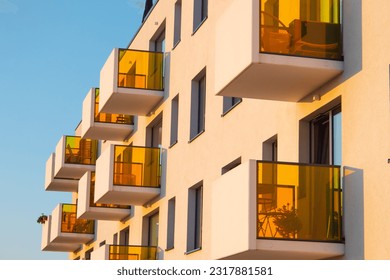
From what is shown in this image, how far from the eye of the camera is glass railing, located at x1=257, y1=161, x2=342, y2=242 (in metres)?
14.6

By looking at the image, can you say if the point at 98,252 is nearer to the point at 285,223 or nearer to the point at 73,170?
the point at 73,170

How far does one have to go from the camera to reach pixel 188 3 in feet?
82.0

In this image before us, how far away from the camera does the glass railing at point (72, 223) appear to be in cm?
3797

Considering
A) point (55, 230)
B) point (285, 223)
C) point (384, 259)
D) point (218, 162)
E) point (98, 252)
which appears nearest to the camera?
point (384, 259)

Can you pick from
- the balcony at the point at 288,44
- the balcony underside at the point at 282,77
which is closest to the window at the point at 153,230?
the balcony underside at the point at 282,77

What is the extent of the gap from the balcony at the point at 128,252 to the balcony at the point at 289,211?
35.9 ft

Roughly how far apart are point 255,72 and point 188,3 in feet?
32.5

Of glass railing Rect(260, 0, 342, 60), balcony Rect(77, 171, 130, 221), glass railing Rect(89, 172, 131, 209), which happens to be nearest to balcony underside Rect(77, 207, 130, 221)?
balcony Rect(77, 171, 130, 221)

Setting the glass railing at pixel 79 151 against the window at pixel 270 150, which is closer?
the window at pixel 270 150

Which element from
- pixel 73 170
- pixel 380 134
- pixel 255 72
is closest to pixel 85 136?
pixel 73 170

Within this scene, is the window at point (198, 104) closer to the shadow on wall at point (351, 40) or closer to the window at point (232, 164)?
the window at point (232, 164)

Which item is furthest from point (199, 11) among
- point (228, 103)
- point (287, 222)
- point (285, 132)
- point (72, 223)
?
point (72, 223)

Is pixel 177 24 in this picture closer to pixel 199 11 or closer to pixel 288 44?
pixel 199 11

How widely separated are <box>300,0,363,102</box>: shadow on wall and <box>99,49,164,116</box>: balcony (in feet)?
39.4
